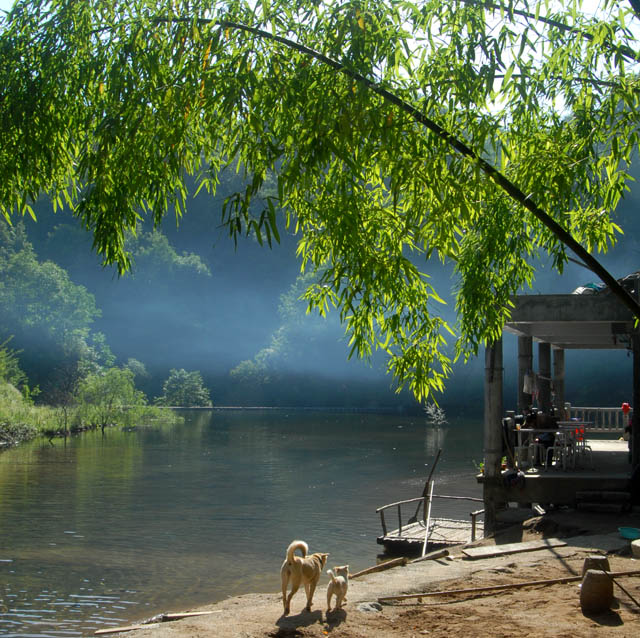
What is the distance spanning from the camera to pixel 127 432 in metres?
50.9

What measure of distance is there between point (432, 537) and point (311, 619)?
8111 mm

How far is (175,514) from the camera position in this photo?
848 inches

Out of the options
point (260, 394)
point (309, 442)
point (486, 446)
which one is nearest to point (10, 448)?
point (309, 442)

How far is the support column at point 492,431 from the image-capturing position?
41.4 feet

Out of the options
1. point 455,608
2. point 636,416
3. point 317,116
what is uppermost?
point 317,116

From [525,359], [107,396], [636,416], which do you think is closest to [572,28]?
[636,416]

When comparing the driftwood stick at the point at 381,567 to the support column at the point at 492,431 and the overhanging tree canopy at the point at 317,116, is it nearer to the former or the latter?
the support column at the point at 492,431

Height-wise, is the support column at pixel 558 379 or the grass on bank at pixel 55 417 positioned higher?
the support column at pixel 558 379

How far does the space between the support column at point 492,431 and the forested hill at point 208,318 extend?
169 feet

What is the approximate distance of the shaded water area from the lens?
536 inches

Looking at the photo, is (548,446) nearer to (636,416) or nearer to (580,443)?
(580,443)

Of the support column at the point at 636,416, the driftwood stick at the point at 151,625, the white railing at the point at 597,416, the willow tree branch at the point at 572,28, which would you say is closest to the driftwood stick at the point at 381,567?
the driftwood stick at the point at 151,625

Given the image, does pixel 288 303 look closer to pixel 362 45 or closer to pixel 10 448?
pixel 10 448

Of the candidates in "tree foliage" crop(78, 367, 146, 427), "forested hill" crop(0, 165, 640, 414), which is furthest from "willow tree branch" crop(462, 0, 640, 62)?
"forested hill" crop(0, 165, 640, 414)
